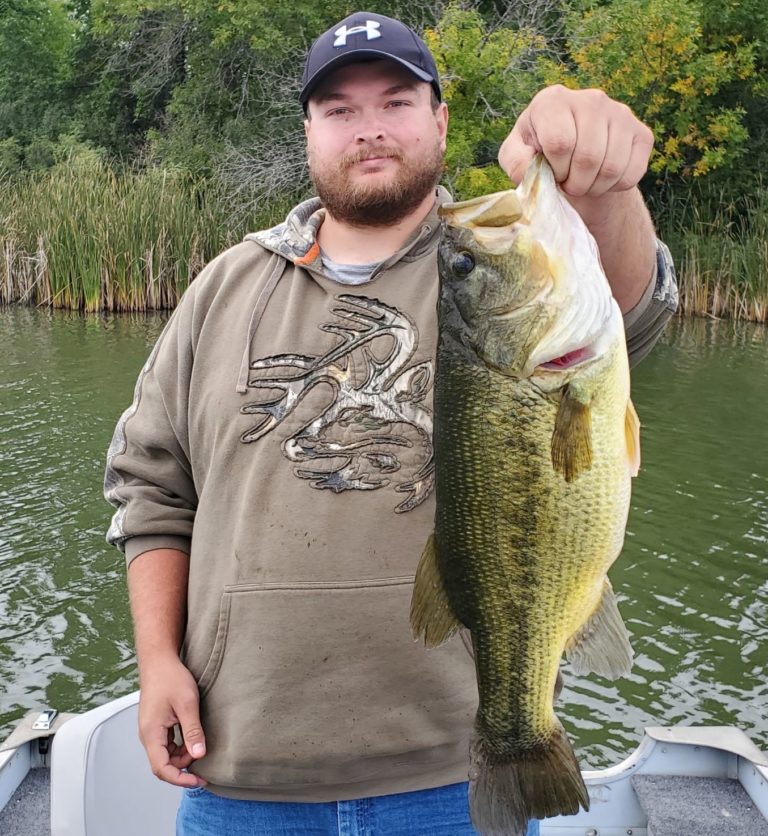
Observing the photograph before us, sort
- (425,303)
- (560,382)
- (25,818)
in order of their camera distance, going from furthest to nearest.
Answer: (25,818)
(425,303)
(560,382)

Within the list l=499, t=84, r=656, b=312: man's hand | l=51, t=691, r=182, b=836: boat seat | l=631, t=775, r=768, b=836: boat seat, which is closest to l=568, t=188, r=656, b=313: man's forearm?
l=499, t=84, r=656, b=312: man's hand

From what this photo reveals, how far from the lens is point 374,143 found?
2.04 meters

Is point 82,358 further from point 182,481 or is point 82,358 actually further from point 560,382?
point 560,382

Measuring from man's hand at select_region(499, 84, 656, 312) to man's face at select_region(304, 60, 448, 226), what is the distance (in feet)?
1.18

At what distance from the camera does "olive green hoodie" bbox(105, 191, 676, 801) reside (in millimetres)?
1861

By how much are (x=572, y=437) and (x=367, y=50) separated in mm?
1028

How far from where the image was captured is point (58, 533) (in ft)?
23.2

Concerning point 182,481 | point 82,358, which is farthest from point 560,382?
point 82,358

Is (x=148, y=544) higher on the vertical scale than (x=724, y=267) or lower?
higher

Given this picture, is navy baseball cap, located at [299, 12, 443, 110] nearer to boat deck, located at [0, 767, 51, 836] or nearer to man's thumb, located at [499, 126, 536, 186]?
man's thumb, located at [499, 126, 536, 186]

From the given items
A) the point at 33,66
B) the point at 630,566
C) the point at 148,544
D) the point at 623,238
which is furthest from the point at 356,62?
the point at 33,66

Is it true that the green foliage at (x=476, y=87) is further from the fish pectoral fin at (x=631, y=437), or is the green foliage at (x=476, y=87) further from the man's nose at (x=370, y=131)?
the fish pectoral fin at (x=631, y=437)

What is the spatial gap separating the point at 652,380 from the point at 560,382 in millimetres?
11155

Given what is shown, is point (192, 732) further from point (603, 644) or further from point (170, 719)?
point (603, 644)
